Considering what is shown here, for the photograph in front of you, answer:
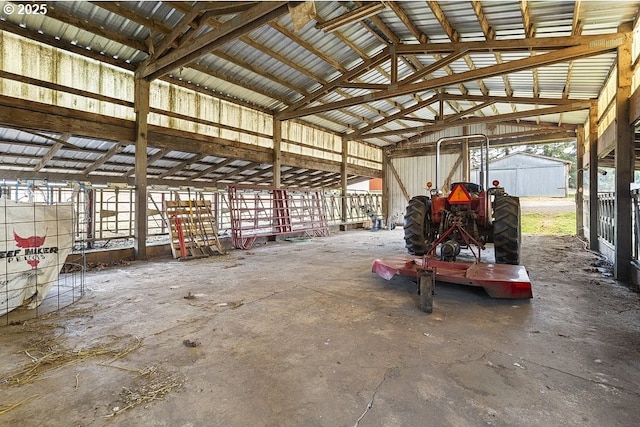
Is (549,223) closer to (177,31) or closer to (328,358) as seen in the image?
(328,358)

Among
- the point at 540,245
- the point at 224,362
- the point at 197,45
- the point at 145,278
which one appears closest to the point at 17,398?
the point at 224,362

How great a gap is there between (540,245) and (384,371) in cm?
796

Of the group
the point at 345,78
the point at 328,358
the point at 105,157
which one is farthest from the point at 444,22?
the point at 105,157

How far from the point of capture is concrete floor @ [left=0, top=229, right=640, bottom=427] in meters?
1.61

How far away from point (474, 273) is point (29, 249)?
15.8 feet

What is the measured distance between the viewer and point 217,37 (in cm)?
482

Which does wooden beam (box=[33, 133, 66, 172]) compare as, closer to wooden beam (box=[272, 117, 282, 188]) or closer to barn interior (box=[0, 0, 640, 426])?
barn interior (box=[0, 0, 640, 426])

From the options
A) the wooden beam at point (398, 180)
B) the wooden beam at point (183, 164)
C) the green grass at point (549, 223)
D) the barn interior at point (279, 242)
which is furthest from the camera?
the wooden beam at point (398, 180)

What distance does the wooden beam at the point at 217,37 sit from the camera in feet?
14.0

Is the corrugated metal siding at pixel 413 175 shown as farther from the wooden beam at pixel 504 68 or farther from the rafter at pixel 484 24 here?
the wooden beam at pixel 504 68

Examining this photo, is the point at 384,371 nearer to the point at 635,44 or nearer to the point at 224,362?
the point at 224,362

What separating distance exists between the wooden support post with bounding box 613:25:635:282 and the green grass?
8.16 m

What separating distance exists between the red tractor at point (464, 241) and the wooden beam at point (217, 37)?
3.25m

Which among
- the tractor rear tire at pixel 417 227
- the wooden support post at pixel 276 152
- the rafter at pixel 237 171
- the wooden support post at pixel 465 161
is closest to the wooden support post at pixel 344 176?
the wooden support post at pixel 276 152
